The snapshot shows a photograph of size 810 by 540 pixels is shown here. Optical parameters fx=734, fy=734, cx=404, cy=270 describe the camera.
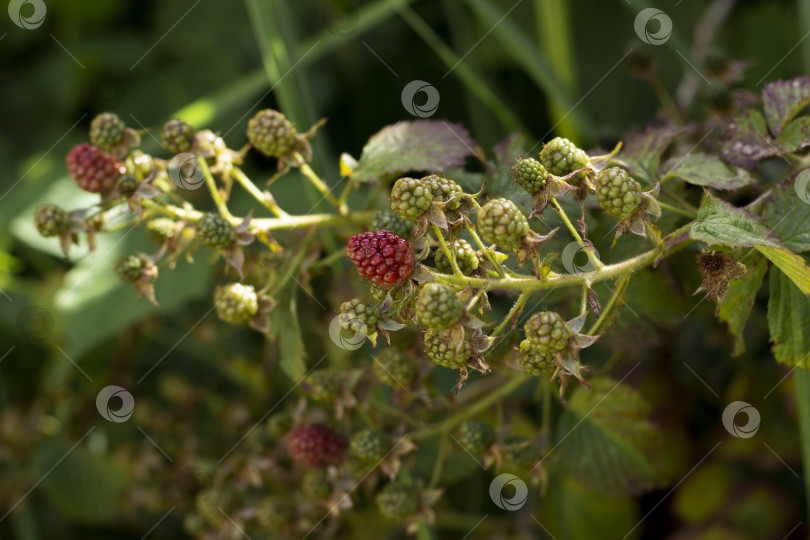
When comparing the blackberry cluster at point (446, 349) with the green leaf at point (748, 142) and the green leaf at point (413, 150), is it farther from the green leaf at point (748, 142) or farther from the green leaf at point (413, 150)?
the green leaf at point (748, 142)

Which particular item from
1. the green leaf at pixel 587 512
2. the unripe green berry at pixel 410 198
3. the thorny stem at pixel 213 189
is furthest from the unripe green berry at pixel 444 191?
the green leaf at pixel 587 512

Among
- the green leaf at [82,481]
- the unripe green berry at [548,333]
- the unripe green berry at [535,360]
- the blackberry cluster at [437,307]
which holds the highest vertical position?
the blackberry cluster at [437,307]

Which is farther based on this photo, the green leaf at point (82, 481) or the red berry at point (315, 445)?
the green leaf at point (82, 481)

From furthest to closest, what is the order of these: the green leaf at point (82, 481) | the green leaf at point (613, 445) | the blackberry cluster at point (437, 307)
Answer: the green leaf at point (82, 481) → the green leaf at point (613, 445) → the blackberry cluster at point (437, 307)

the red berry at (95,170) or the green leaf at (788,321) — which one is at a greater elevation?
the red berry at (95,170)

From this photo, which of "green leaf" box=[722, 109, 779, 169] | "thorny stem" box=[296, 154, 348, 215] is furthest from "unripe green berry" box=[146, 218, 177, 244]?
"green leaf" box=[722, 109, 779, 169]

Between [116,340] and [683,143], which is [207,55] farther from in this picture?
[683,143]

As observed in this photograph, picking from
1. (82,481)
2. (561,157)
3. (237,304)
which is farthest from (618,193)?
(82,481)
